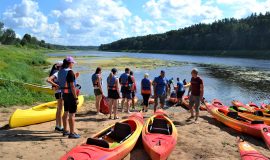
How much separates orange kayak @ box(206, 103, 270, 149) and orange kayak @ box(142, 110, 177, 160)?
2.76 meters

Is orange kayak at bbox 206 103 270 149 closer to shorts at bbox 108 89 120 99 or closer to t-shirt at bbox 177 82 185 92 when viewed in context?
shorts at bbox 108 89 120 99

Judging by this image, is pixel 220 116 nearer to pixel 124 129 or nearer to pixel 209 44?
pixel 124 129

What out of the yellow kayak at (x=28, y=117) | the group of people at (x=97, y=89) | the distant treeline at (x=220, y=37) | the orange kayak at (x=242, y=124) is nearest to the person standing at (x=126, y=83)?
the group of people at (x=97, y=89)

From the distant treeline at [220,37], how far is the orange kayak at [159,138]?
8089 cm

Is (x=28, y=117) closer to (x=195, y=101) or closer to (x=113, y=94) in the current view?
(x=113, y=94)

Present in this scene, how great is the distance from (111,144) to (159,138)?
121 cm

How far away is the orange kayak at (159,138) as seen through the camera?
6698 mm

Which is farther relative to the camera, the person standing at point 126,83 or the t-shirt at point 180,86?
the t-shirt at point 180,86

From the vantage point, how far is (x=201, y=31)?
120 meters

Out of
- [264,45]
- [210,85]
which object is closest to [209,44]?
[264,45]

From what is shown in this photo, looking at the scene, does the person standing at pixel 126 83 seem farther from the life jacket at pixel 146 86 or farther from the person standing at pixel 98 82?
the person standing at pixel 98 82

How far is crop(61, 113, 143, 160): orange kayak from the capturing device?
235 inches

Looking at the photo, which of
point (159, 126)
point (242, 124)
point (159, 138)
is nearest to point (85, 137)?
point (159, 138)

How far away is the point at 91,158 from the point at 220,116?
685cm
